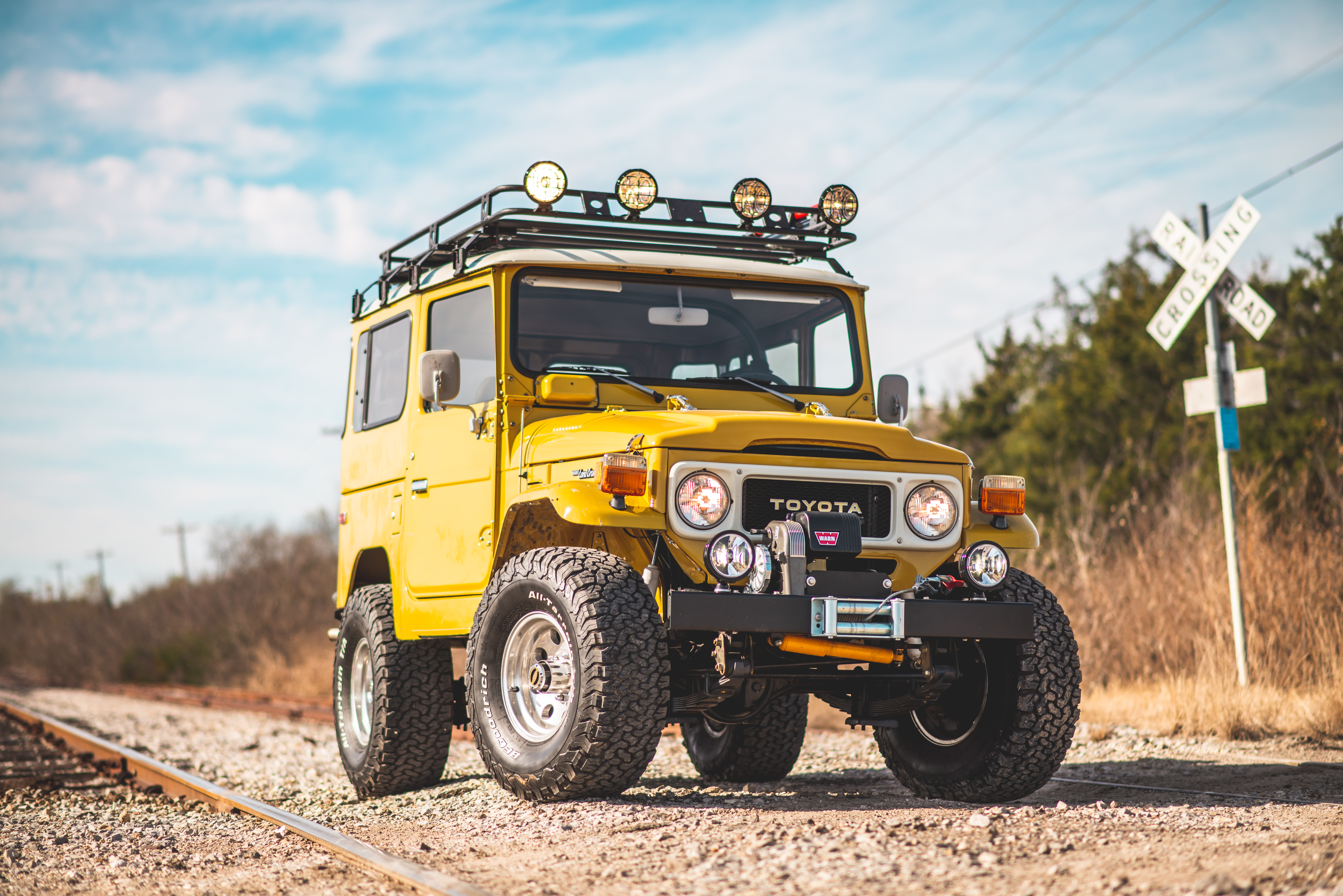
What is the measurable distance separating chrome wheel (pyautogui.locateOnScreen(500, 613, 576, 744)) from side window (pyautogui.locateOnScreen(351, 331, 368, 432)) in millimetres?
2882

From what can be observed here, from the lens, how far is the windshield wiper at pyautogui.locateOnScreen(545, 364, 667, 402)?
6934 millimetres

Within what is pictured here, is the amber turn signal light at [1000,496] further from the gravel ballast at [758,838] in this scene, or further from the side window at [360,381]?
the side window at [360,381]

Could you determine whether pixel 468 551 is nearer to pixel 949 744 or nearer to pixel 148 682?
pixel 949 744

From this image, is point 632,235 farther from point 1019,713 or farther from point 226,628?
point 226,628

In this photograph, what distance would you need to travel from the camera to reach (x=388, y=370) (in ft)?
27.2

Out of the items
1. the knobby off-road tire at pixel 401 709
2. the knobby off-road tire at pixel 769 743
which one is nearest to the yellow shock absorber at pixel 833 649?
the knobby off-road tire at pixel 769 743

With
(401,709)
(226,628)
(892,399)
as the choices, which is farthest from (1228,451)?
(226,628)

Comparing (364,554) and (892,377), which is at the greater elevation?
(892,377)

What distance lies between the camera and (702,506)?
19.2 feet

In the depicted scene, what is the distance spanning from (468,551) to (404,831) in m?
1.52

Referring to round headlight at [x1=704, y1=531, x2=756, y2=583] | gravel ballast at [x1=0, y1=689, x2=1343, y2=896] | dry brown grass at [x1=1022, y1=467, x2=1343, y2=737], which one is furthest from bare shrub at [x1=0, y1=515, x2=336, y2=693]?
round headlight at [x1=704, y1=531, x2=756, y2=583]

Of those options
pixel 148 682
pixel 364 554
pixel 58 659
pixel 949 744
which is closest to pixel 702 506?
pixel 949 744

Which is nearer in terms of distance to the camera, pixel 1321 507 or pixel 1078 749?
pixel 1078 749

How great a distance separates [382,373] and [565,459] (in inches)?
103
